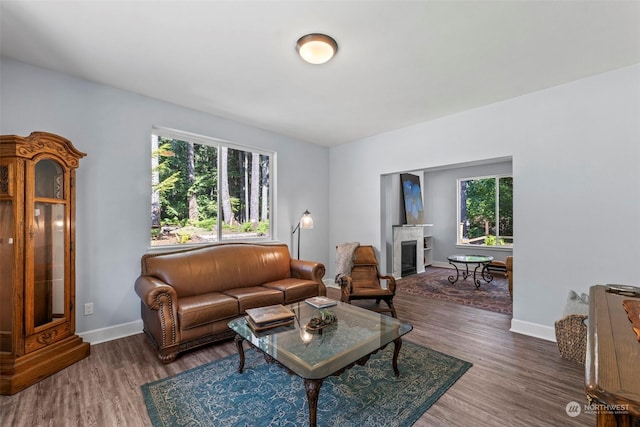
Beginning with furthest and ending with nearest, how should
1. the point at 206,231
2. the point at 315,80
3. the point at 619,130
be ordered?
the point at 206,231 < the point at 315,80 < the point at 619,130

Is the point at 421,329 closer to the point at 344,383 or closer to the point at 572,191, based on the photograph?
the point at 344,383

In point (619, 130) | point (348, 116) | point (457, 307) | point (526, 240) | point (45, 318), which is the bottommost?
point (457, 307)

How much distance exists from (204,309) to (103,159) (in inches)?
76.1

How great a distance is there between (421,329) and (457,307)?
113cm

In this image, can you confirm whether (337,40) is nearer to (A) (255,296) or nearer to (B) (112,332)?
(A) (255,296)

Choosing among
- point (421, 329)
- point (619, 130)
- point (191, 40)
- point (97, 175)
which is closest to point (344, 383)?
point (421, 329)

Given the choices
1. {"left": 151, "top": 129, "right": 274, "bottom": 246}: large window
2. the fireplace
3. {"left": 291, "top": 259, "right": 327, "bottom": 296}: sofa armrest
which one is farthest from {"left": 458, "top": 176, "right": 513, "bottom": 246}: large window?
{"left": 151, "top": 129, "right": 274, "bottom": 246}: large window

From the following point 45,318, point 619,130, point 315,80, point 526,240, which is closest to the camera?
point 45,318

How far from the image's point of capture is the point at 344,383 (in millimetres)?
2135

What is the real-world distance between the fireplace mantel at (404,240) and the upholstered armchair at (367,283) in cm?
150

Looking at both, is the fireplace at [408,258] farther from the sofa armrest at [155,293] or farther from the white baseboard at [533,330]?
the sofa armrest at [155,293]

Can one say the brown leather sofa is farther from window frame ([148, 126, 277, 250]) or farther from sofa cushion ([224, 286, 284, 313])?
window frame ([148, 126, 277, 250])

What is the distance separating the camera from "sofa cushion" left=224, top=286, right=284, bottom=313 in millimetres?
2930

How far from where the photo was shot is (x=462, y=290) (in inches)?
195
